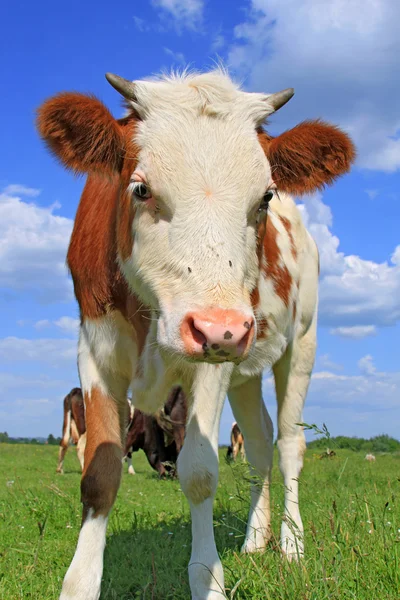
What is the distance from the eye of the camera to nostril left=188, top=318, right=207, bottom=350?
2.74m

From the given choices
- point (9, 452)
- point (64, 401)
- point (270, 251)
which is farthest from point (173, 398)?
point (270, 251)

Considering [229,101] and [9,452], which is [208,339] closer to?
[229,101]

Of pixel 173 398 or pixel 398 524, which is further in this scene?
pixel 173 398

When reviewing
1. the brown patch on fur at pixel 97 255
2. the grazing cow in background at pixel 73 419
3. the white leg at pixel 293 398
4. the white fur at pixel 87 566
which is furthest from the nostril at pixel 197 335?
the grazing cow in background at pixel 73 419

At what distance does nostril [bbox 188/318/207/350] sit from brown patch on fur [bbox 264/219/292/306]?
264 cm

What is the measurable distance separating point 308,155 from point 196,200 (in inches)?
52.1

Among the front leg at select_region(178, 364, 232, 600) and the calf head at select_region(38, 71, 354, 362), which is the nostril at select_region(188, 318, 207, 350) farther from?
the front leg at select_region(178, 364, 232, 600)

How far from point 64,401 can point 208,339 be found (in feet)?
63.5

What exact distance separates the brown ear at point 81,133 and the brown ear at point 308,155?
2.92ft

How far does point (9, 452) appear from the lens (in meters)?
21.9

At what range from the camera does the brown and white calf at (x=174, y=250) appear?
2.97 m

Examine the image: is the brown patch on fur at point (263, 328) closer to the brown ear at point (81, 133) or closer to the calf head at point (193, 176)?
the calf head at point (193, 176)

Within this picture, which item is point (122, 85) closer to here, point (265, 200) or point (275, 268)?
point (265, 200)

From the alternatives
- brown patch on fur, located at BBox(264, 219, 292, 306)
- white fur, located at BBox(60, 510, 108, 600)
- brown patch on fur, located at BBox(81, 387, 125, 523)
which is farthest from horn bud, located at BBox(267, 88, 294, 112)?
white fur, located at BBox(60, 510, 108, 600)
